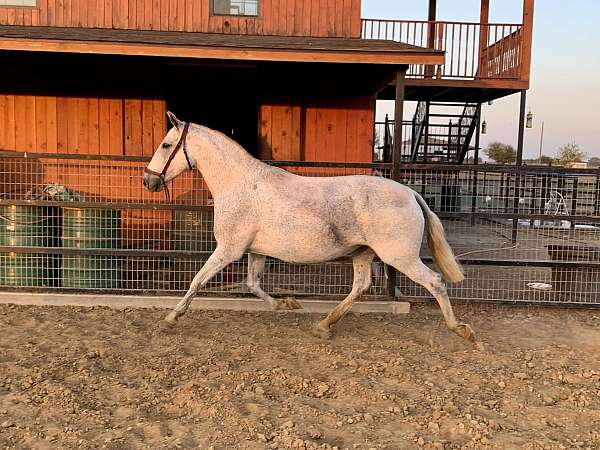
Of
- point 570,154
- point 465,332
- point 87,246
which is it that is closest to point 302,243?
A: point 465,332

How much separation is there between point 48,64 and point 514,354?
7062mm

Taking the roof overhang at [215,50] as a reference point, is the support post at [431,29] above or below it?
above

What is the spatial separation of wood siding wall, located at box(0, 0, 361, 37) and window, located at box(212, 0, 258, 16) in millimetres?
91

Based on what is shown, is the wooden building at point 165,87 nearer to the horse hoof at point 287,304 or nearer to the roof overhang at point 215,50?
the roof overhang at point 215,50

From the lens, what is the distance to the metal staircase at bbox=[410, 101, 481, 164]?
15.5 meters

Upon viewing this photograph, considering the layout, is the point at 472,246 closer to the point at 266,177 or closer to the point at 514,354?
the point at 514,354

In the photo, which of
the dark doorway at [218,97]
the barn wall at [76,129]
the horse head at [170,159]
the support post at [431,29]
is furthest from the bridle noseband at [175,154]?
the support post at [431,29]

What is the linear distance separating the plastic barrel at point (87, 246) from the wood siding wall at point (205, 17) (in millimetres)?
3821

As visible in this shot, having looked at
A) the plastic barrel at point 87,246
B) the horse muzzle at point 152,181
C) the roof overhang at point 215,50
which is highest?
the roof overhang at point 215,50

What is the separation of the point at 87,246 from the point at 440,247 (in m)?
4.07

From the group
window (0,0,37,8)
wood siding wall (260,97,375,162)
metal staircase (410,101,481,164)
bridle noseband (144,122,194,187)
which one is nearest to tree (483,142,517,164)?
metal staircase (410,101,481,164)

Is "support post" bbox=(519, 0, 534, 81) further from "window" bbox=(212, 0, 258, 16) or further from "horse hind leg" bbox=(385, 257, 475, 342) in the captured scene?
"horse hind leg" bbox=(385, 257, 475, 342)

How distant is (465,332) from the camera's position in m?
4.89

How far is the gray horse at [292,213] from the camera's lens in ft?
15.8
